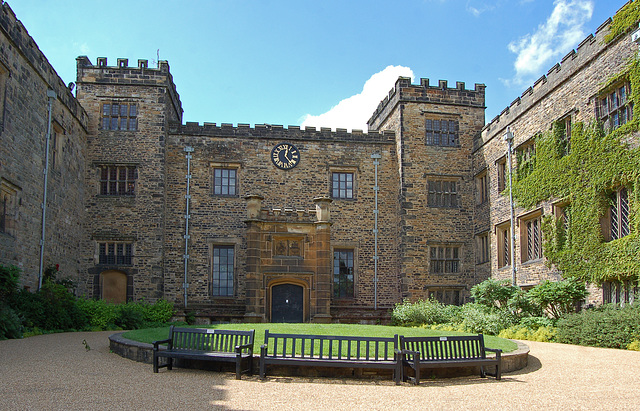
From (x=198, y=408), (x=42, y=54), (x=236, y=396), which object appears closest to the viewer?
(x=198, y=408)

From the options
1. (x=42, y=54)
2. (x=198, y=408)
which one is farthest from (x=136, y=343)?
(x=42, y=54)

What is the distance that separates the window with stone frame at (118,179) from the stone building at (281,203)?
0.18 feet

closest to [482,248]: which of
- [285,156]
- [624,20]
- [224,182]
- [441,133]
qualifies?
[441,133]

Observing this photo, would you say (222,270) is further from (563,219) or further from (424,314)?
(563,219)

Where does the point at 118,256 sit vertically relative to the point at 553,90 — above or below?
below

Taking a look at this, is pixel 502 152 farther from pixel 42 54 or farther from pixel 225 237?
pixel 42 54

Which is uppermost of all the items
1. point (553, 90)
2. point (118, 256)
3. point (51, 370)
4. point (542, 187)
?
point (553, 90)

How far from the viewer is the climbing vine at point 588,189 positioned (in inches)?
588

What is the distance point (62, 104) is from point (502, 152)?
616 inches

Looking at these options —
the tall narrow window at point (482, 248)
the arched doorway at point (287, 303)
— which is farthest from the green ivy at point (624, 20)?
the arched doorway at point (287, 303)

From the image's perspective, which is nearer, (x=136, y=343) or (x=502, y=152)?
(x=136, y=343)

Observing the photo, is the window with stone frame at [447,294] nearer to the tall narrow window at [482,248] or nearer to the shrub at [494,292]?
the tall narrow window at [482,248]

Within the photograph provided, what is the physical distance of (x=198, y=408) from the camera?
690 centimetres

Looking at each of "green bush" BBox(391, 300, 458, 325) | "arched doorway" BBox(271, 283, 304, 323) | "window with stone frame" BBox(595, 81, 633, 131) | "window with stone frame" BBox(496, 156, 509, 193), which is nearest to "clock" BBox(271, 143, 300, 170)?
"arched doorway" BBox(271, 283, 304, 323)
